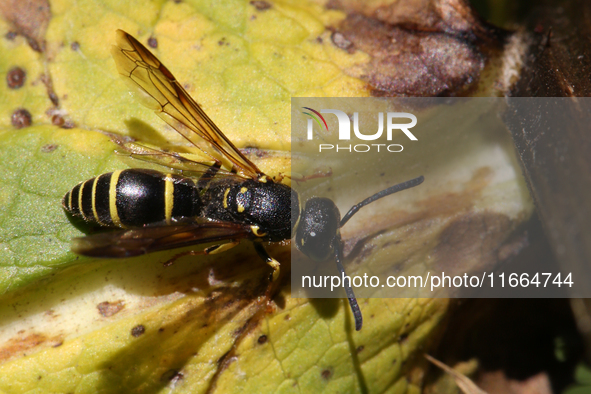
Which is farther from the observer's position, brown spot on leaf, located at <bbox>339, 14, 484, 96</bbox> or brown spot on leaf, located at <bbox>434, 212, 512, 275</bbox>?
brown spot on leaf, located at <bbox>434, 212, 512, 275</bbox>

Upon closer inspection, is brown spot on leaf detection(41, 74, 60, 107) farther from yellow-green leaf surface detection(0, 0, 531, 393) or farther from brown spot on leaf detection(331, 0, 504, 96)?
brown spot on leaf detection(331, 0, 504, 96)

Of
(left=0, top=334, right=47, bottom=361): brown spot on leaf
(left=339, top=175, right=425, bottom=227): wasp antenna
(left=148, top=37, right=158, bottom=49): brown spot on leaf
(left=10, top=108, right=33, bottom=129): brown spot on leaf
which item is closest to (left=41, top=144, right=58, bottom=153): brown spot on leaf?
(left=10, top=108, right=33, bottom=129): brown spot on leaf

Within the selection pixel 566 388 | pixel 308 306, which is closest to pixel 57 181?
pixel 308 306

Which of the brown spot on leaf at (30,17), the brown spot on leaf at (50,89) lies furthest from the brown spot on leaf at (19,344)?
the brown spot on leaf at (30,17)

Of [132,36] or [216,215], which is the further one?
[216,215]

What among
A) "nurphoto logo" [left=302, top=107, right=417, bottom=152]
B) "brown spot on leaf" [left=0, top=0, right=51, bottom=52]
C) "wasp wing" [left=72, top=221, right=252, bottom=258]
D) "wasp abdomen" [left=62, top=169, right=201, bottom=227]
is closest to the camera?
"wasp wing" [left=72, top=221, right=252, bottom=258]

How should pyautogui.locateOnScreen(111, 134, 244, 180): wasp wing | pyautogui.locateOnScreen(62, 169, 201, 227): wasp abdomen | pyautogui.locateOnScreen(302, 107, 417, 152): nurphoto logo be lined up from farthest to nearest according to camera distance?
pyautogui.locateOnScreen(302, 107, 417, 152): nurphoto logo, pyautogui.locateOnScreen(111, 134, 244, 180): wasp wing, pyautogui.locateOnScreen(62, 169, 201, 227): wasp abdomen

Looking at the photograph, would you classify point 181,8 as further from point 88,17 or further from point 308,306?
point 308,306
